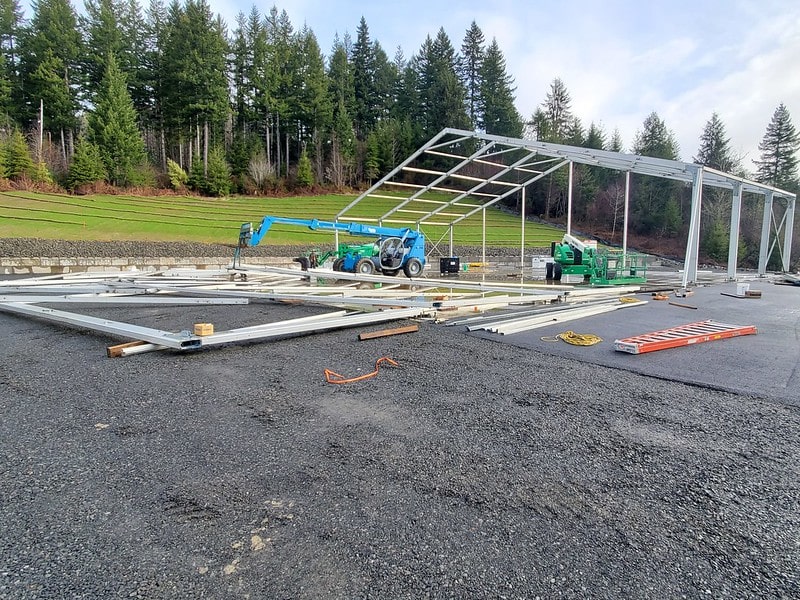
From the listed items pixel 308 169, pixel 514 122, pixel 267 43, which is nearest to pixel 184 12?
pixel 267 43

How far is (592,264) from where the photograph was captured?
15305 mm

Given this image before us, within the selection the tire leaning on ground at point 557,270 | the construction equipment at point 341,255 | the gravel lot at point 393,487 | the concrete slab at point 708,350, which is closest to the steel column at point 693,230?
the tire leaning on ground at point 557,270

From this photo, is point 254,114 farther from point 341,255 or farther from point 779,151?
point 779,151

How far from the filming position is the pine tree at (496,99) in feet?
187

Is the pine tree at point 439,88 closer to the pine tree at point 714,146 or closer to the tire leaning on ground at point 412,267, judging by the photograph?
the pine tree at point 714,146

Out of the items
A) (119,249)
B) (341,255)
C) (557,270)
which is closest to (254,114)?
(119,249)

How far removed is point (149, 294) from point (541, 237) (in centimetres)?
3182

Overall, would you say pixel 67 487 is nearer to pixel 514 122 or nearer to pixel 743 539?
pixel 743 539

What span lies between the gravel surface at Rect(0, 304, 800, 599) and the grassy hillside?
20.1 meters

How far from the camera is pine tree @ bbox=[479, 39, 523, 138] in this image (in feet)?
187

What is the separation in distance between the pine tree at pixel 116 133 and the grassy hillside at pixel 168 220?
439 centimetres

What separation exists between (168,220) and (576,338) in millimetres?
29969

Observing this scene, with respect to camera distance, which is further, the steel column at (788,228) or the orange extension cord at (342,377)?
the steel column at (788,228)

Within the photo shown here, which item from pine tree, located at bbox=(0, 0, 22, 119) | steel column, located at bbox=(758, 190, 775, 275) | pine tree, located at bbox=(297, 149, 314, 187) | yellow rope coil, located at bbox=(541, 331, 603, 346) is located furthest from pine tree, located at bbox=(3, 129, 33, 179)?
steel column, located at bbox=(758, 190, 775, 275)
